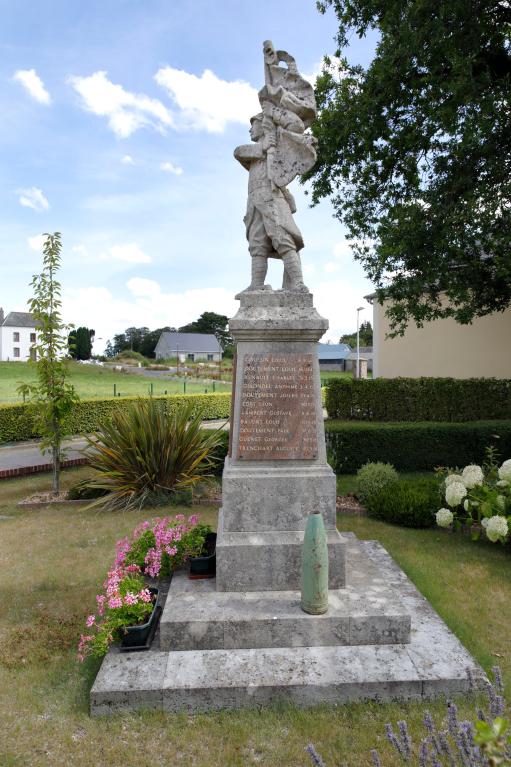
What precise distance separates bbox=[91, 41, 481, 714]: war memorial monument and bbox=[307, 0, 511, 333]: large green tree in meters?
4.62

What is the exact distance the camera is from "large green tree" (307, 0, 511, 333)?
29.1ft

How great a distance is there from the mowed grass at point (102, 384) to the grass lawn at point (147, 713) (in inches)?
897

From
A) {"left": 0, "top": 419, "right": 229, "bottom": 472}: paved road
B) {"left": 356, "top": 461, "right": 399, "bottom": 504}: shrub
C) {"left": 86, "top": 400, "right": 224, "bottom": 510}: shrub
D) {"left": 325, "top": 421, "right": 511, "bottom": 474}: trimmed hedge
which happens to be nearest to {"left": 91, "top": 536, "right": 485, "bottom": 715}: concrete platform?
{"left": 356, "top": 461, "right": 399, "bottom": 504}: shrub

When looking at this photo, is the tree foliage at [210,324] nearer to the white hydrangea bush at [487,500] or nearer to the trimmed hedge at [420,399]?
the trimmed hedge at [420,399]

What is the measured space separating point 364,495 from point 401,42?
8631 millimetres

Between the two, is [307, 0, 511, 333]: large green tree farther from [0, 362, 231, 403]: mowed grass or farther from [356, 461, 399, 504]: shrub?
[0, 362, 231, 403]: mowed grass

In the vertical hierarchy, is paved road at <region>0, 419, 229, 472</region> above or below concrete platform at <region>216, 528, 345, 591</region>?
below

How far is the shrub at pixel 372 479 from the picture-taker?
26.7 feet

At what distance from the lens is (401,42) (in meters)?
9.47

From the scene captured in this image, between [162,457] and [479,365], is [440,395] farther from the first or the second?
[162,457]

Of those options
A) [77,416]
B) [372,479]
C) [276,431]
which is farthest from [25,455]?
[276,431]

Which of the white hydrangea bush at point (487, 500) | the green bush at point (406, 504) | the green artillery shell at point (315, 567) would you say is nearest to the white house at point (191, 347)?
the green bush at point (406, 504)

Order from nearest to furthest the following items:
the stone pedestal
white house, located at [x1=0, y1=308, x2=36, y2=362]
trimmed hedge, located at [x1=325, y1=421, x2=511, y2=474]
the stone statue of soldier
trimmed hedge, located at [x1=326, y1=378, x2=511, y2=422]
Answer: the stone pedestal < the stone statue of soldier < trimmed hedge, located at [x1=325, y1=421, x2=511, y2=474] < trimmed hedge, located at [x1=326, y1=378, x2=511, y2=422] < white house, located at [x1=0, y1=308, x2=36, y2=362]

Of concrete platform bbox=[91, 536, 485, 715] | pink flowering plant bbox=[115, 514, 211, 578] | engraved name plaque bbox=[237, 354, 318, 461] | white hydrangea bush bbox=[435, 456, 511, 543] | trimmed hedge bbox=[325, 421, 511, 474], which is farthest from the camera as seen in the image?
trimmed hedge bbox=[325, 421, 511, 474]
